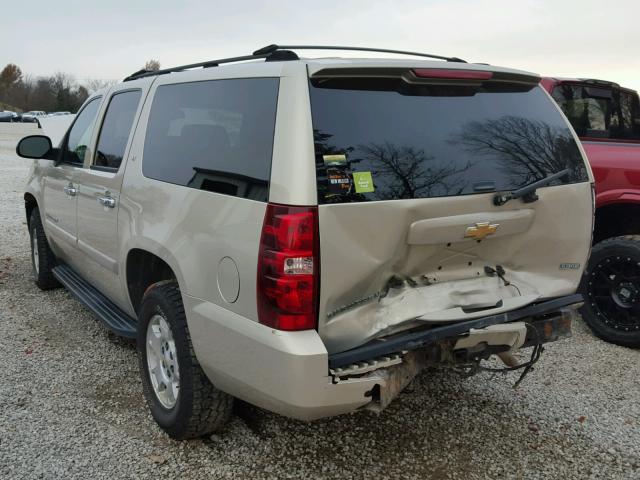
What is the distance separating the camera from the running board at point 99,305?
3.71m

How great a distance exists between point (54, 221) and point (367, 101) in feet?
11.8

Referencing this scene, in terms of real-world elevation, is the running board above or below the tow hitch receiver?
below

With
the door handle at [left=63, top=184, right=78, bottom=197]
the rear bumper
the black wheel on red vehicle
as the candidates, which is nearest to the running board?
the door handle at [left=63, top=184, right=78, bottom=197]

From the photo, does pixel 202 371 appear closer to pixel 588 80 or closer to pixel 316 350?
pixel 316 350

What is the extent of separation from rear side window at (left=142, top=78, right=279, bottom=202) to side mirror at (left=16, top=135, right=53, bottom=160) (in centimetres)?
183

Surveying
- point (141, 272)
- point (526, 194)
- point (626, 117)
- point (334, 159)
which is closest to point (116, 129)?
point (141, 272)

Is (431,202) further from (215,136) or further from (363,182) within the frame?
(215,136)

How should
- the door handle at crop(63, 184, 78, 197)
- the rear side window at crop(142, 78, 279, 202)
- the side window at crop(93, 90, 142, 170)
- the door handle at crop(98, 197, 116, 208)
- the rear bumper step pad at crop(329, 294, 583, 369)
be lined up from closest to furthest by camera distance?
the rear bumper step pad at crop(329, 294, 583, 369), the rear side window at crop(142, 78, 279, 202), the door handle at crop(98, 197, 116, 208), the side window at crop(93, 90, 142, 170), the door handle at crop(63, 184, 78, 197)

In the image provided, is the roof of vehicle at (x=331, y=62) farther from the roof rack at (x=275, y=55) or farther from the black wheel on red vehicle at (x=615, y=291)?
the black wheel on red vehicle at (x=615, y=291)

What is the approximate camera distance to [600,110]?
18.8ft

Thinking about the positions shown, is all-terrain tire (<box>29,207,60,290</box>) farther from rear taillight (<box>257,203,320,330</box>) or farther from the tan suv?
rear taillight (<box>257,203,320,330</box>)

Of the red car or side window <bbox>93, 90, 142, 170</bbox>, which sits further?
the red car

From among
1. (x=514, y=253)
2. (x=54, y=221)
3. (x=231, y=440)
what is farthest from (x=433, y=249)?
(x=54, y=221)

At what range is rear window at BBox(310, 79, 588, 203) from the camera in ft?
7.88
